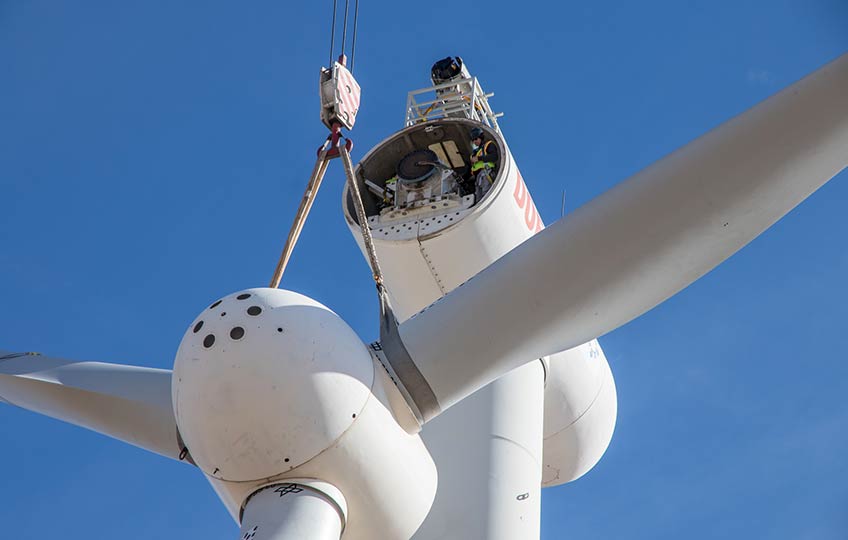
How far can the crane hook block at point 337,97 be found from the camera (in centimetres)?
A: 946

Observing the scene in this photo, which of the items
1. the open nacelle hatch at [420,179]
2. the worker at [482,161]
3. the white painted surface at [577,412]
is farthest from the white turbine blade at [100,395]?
the white painted surface at [577,412]

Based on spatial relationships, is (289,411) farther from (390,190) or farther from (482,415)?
(390,190)

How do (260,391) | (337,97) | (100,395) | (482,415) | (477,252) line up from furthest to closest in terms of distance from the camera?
(477,252) → (482,415) → (337,97) → (100,395) → (260,391)

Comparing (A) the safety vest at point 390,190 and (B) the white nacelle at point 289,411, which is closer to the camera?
(B) the white nacelle at point 289,411

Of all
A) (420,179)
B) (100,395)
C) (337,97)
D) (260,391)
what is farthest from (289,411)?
(420,179)

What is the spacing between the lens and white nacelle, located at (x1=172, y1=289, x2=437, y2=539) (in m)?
6.89

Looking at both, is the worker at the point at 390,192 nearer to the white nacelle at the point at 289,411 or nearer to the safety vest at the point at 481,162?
the safety vest at the point at 481,162

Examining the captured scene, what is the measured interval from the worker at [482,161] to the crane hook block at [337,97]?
2.25 m

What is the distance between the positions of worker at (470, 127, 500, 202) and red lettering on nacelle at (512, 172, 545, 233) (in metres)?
0.29

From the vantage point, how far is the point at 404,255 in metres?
11.1

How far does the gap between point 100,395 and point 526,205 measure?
507 cm

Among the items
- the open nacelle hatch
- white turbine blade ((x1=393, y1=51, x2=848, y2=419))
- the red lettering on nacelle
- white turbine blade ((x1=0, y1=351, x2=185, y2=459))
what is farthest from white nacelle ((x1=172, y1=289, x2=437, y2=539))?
the red lettering on nacelle

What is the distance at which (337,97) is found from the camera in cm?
948

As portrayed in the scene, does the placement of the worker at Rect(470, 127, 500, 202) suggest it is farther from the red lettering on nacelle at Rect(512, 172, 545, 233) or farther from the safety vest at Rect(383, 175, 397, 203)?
the safety vest at Rect(383, 175, 397, 203)
